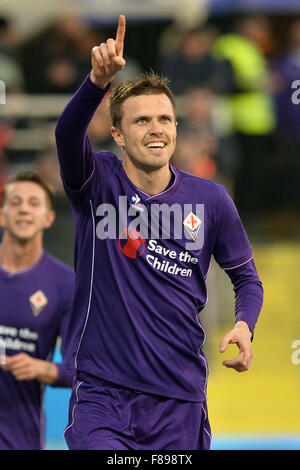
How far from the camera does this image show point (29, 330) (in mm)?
6359

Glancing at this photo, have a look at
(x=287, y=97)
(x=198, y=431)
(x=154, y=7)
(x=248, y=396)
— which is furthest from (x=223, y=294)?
(x=198, y=431)

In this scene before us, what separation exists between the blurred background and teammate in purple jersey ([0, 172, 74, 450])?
3551 mm

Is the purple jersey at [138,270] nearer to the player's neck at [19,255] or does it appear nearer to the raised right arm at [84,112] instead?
the raised right arm at [84,112]

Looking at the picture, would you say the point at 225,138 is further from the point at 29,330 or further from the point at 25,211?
the point at 29,330

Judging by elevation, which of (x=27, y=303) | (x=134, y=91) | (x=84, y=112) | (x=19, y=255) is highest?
(x=134, y=91)

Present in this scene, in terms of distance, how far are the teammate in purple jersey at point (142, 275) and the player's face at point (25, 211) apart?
1.41 metres

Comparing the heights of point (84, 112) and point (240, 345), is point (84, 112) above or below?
above

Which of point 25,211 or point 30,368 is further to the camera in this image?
point 25,211

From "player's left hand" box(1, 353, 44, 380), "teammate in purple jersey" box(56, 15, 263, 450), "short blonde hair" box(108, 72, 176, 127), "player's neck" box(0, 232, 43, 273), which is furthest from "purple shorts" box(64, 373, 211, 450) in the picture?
"player's neck" box(0, 232, 43, 273)

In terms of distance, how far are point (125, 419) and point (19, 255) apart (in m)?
1.96

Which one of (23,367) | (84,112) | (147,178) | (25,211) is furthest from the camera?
(25,211)

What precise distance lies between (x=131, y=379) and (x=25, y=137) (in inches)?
277

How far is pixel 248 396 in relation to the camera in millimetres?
10547

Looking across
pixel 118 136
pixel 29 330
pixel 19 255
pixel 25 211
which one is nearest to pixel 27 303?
pixel 29 330
